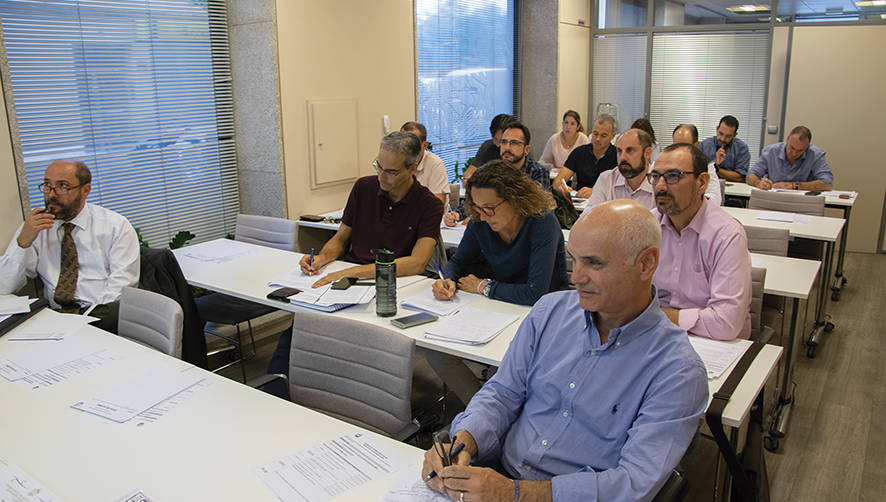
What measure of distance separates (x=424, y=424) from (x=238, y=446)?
716mm

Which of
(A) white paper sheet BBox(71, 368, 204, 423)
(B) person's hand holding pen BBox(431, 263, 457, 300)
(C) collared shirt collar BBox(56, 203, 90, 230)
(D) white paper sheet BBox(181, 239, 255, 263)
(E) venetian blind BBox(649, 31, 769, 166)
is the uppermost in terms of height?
(E) venetian blind BBox(649, 31, 769, 166)

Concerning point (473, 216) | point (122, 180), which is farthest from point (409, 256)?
point (122, 180)

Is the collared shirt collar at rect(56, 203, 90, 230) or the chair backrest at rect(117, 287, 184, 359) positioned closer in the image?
the chair backrest at rect(117, 287, 184, 359)

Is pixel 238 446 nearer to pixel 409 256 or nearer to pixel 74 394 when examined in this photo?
pixel 74 394

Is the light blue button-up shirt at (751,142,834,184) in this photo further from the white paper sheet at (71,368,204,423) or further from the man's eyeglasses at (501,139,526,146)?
the white paper sheet at (71,368,204,423)

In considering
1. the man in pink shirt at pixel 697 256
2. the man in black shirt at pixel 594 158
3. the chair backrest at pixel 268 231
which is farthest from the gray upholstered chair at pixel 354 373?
the man in black shirt at pixel 594 158

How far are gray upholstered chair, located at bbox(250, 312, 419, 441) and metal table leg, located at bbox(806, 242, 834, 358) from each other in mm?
3628

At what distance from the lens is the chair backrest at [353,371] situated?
94.3 inches

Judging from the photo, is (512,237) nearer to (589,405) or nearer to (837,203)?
(589,405)

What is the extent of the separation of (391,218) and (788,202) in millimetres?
3422

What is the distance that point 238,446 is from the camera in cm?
202

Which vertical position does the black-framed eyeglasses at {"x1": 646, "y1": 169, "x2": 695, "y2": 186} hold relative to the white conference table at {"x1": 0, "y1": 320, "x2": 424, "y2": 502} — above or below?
above

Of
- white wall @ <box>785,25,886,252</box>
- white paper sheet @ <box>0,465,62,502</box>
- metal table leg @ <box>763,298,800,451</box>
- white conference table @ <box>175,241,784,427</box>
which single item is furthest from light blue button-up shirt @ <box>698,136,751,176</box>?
white paper sheet @ <box>0,465,62,502</box>

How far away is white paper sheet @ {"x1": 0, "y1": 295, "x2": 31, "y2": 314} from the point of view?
3189mm
